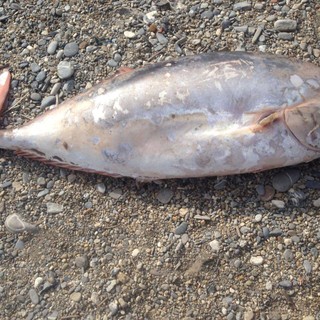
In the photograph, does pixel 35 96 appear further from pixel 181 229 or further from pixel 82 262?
pixel 181 229

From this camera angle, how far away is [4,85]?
386 cm

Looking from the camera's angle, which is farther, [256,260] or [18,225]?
[18,225]

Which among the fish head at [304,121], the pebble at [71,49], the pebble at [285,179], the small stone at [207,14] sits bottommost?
the pebble at [285,179]

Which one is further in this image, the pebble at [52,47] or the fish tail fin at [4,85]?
the pebble at [52,47]

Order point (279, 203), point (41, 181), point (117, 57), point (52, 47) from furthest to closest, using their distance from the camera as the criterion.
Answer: point (52, 47) → point (117, 57) → point (41, 181) → point (279, 203)

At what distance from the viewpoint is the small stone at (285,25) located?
12.5 ft

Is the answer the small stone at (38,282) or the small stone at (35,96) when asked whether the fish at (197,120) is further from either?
the small stone at (38,282)

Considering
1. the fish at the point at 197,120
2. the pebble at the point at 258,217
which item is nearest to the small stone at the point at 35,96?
the fish at the point at 197,120

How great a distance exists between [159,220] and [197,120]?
0.67 meters

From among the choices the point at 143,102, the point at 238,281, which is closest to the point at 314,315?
the point at 238,281

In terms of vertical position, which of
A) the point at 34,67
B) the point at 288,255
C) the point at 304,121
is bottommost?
the point at 288,255

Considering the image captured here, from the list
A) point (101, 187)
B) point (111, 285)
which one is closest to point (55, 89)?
point (101, 187)

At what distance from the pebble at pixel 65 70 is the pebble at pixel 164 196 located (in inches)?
43.0

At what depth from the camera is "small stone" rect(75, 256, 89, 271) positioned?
11.0ft
